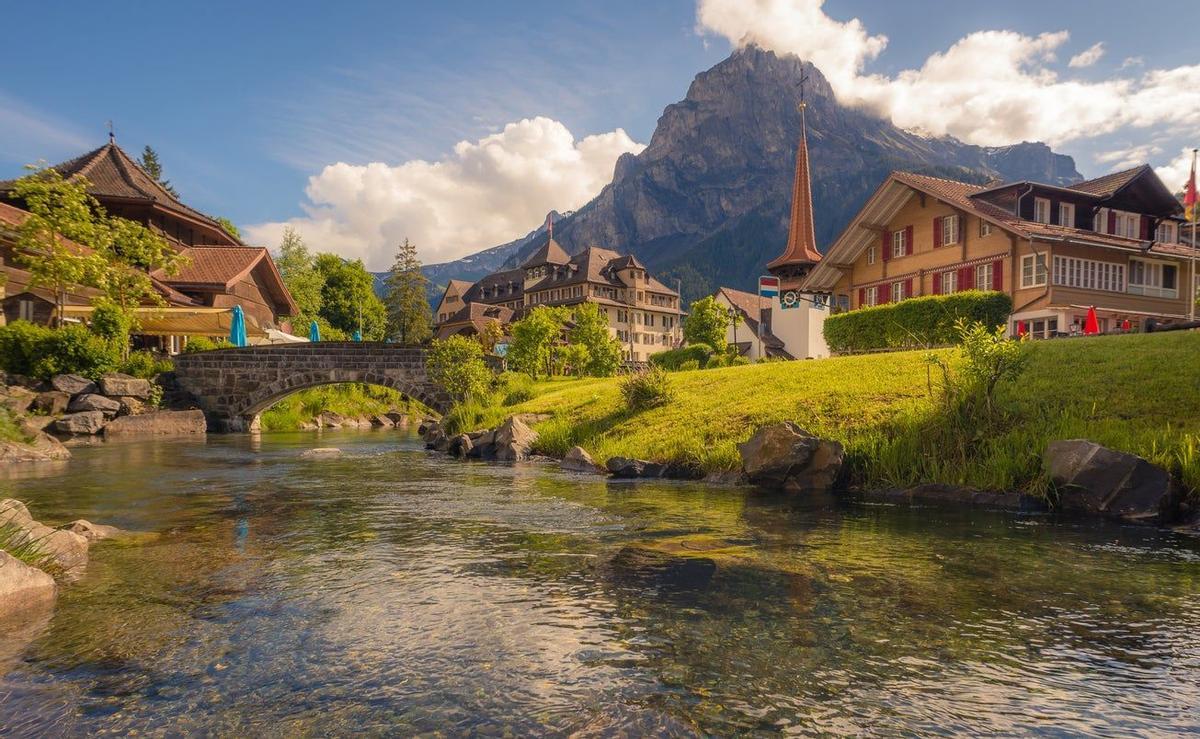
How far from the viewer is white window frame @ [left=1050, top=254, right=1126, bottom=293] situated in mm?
34969

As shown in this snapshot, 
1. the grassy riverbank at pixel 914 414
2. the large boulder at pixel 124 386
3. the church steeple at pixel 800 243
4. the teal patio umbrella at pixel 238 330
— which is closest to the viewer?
the grassy riverbank at pixel 914 414

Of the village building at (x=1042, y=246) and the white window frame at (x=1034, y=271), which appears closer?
the white window frame at (x=1034, y=271)

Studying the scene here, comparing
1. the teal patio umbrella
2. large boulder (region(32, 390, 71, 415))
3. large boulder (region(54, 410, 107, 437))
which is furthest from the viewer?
the teal patio umbrella

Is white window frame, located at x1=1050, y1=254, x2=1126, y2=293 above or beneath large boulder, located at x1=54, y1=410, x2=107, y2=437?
above

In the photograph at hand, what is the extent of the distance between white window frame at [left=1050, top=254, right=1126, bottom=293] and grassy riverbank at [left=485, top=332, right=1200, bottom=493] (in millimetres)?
18089

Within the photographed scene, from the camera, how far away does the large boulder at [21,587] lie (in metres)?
5.93

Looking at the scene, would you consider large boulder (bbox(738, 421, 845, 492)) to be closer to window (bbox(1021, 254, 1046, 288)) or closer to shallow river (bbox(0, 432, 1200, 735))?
shallow river (bbox(0, 432, 1200, 735))

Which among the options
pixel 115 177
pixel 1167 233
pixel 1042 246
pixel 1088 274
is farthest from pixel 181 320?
pixel 1167 233

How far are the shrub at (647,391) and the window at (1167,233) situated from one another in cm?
3865

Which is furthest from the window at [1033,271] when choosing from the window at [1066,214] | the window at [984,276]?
the window at [1066,214]

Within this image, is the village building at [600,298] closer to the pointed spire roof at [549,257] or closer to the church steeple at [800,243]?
the pointed spire roof at [549,257]

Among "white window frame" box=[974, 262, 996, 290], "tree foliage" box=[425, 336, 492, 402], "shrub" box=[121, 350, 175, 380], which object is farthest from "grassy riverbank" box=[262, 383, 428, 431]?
"white window frame" box=[974, 262, 996, 290]

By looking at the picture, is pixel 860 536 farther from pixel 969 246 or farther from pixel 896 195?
pixel 896 195

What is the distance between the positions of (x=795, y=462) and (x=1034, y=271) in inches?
1126
